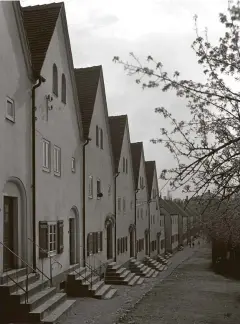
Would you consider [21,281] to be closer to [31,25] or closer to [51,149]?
[51,149]

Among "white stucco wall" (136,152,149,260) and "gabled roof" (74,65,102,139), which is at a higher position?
"gabled roof" (74,65,102,139)

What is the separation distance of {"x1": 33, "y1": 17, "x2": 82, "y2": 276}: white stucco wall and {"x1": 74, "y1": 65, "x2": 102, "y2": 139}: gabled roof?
213 cm

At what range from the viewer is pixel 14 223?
16.0 metres

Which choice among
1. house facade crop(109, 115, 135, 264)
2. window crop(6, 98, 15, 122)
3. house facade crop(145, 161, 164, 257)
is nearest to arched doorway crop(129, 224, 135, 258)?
house facade crop(109, 115, 135, 264)

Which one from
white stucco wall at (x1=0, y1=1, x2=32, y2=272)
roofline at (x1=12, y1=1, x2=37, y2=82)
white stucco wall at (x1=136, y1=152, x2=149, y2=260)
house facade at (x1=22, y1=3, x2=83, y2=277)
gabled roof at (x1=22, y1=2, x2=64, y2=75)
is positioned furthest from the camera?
white stucco wall at (x1=136, y1=152, x2=149, y2=260)

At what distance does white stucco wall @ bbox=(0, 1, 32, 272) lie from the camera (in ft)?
48.4

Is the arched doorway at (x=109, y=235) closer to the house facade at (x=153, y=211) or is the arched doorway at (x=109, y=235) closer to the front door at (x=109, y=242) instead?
the front door at (x=109, y=242)

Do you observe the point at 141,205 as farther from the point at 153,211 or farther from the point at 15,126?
the point at 15,126

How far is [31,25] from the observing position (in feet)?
65.9

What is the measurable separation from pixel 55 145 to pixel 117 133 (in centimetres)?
1553

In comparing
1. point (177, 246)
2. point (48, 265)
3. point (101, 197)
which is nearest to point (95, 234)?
point (101, 197)

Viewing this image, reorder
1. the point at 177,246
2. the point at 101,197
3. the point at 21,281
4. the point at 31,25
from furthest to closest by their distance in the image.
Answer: the point at 177,246 → the point at 101,197 → the point at 31,25 → the point at 21,281

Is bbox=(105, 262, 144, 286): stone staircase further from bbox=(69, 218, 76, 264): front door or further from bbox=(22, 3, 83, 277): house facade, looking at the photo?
bbox=(69, 218, 76, 264): front door

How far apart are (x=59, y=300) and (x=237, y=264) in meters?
34.2
